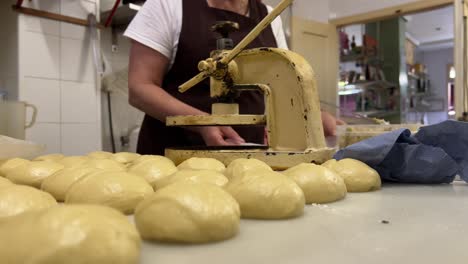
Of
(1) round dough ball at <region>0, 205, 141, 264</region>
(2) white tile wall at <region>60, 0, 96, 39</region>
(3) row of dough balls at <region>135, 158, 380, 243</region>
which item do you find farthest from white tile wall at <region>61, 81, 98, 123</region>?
(1) round dough ball at <region>0, 205, 141, 264</region>

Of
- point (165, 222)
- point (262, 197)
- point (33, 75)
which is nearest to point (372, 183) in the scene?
point (262, 197)

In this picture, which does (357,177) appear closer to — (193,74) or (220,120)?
(220,120)

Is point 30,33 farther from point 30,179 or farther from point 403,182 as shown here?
point 403,182

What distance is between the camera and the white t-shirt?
1420 mm

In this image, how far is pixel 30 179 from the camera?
2.55 ft

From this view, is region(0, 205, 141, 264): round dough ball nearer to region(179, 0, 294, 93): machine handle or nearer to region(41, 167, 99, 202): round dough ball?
region(41, 167, 99, 202): round dough ball

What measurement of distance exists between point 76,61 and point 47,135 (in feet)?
1.52

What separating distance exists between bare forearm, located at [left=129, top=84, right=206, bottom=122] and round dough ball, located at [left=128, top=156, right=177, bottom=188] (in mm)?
454

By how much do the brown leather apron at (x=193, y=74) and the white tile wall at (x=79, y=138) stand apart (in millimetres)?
960

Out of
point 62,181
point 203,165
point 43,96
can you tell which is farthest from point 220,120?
point 43,96

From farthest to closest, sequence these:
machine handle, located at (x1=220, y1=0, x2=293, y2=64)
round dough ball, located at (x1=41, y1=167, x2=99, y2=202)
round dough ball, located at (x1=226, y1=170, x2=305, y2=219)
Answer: machine handle, located at (x1=220, y1=0, x2=293, y2=64) < round dough ball, located at (x1=41, y1=167, x2=99, y2=202) < round dough ball, located at (x1=226, y1=170, x2=305, y2=219)

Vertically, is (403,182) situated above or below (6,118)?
below

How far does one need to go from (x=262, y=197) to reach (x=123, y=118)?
7.36 feet

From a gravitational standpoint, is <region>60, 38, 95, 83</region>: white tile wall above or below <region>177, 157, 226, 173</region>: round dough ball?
above
